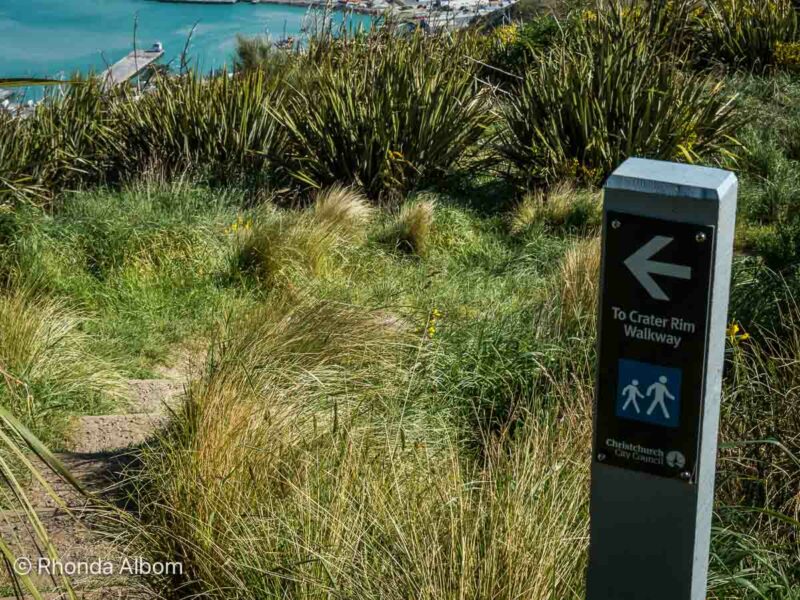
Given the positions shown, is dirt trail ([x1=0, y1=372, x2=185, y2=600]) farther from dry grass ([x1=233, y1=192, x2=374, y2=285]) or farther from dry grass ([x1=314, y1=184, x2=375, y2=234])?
dry grass ([x1=314, y1=184, x2=375, y2=234])

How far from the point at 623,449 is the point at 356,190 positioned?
329 inches

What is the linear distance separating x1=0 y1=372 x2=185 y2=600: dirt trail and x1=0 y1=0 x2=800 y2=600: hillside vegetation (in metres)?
0.13

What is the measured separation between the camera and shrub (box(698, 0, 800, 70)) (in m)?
13.5

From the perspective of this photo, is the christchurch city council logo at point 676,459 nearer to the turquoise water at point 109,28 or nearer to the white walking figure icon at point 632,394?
the white walking figure icon at point 632,394

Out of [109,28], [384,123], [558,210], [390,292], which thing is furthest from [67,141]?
[109,28]

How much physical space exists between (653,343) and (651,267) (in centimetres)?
16

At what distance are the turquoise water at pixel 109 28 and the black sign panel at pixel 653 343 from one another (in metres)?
48.8

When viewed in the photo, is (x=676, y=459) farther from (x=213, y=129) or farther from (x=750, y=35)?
(x=750, y=35)

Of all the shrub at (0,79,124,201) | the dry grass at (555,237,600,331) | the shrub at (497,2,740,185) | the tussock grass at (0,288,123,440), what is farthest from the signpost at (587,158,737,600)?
the shrub at (0,79,124,201)

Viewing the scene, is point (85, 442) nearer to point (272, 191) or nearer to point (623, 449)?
point (623, 449)

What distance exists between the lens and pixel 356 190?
10.6 metres

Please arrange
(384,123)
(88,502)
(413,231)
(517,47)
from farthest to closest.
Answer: (517,47), (384,123), (413,231), (88,502)

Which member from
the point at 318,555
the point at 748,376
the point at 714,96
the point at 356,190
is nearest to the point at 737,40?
the point at 714,96

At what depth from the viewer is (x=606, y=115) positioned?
1020 centimetres
